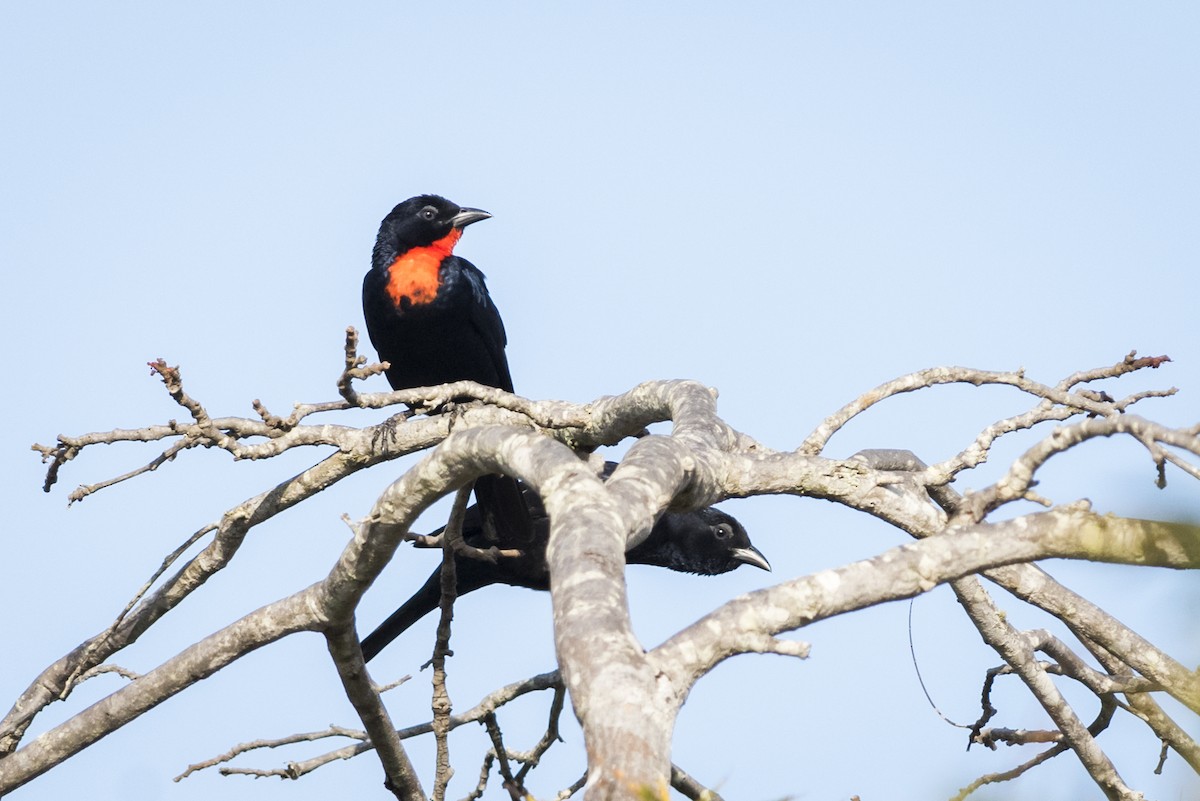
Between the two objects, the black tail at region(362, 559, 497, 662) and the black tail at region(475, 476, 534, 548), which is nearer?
the black tail at region(362, 559, 497, 662)

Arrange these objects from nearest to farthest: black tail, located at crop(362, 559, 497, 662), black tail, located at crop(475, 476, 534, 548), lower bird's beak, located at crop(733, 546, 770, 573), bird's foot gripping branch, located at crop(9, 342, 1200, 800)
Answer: bird's foot gripping branch, located at crop(9, 342, 1200, 800), black tail, located at crop(362, 559, 497, 662), black tail, located at crop(475, 476, 534, 548), lower bird's beak, located at crop(733, 546, 770, 573)

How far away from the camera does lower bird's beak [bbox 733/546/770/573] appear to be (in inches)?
250

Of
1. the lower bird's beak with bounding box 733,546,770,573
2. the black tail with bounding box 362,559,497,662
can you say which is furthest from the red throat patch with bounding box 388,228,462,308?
the lower bird's beak with bounding box 733,546,770,573

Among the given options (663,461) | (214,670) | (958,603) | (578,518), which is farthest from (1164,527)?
(214,670)

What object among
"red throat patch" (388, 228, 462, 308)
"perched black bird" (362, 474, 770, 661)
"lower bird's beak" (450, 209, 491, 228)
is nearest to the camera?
"perched black bird" (362, 474, 770, 661)

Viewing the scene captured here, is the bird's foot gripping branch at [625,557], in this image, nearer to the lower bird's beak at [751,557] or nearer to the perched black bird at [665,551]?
the perched black bird at [665,551]

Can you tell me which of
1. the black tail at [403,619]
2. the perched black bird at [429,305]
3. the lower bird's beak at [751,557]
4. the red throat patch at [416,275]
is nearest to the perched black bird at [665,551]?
the lower bird's beak at [751,557]

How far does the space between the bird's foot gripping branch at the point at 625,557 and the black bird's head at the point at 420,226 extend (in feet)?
6.66

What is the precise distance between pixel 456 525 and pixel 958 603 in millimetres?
1414

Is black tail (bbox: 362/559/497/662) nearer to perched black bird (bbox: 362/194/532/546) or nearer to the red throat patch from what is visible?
perched black bird (bbox: 362/194/532/546)

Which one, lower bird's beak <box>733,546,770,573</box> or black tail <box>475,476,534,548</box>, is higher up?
lower bird's beak <box>733,546,770,573</box>

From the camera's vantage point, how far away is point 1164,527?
1.22m

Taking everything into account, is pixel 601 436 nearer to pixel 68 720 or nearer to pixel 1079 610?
pixel 1079 610

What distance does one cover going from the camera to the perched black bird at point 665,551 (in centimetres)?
548
